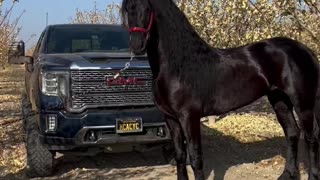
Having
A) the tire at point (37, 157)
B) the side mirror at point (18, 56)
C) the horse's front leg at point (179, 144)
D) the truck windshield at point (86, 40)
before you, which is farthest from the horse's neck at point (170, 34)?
the side mirror at point (18, 56)

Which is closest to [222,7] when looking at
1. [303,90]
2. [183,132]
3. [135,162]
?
[135,162]

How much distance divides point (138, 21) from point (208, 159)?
3.31 metres

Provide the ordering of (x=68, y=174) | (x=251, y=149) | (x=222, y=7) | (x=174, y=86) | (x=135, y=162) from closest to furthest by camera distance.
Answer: (x=174, y=86)
(x=68, y=174)
(x=135, y=162)
(x=251, y=149)
(x=222, y=7)

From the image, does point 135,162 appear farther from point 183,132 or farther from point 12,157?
point 183,132

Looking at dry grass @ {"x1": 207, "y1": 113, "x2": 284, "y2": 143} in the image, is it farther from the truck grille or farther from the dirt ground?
the truck grille

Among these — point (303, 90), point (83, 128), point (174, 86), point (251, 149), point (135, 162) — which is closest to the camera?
point (174, 86)

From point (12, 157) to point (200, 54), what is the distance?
3.94m

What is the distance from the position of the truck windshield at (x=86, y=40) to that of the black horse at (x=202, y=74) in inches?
94.8

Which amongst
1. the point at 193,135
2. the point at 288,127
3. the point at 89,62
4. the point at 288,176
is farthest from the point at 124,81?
the point at 288,176

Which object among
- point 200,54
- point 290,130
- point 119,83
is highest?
point 200,54

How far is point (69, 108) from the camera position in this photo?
6086mm

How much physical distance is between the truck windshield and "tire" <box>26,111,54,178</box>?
1349 mm

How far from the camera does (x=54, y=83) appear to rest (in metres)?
6.12

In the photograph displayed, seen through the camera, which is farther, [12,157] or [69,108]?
[12,157]
